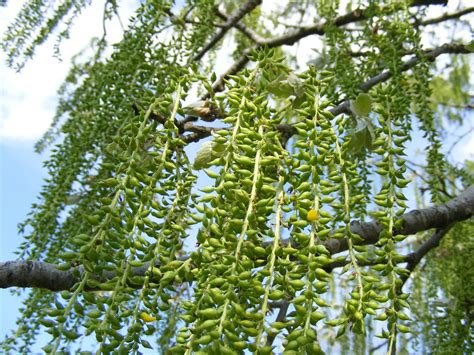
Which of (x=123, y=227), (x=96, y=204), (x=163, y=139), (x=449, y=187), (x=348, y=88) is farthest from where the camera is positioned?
(x=449, y=187)

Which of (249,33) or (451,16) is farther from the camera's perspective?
(249,33)

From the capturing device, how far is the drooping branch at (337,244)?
1.08 meters

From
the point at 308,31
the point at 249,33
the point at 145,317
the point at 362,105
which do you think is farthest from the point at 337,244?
the point at 249,33

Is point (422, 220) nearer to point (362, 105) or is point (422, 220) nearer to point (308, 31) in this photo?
point (362, 105)

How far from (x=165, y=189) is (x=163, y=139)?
0.38ft

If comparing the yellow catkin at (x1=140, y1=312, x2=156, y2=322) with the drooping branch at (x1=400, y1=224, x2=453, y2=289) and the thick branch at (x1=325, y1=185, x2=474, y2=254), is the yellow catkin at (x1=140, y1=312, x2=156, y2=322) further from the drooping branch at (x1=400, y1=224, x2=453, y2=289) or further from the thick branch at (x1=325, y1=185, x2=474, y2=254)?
the drooping branch at (x1=400, y1=224, x2=453, y2=289)

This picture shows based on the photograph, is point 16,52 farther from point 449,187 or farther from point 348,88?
point 449,187

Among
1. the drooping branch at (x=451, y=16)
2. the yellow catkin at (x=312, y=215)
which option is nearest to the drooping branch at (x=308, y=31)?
the drooping branch at (x=451, y=16)

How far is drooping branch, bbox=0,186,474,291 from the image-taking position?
108 cm

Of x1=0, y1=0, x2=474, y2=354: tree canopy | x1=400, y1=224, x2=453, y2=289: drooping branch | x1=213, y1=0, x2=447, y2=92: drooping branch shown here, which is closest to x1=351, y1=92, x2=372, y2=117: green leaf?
x1=0, y1=0, x2=474, y2=354: tree canopy

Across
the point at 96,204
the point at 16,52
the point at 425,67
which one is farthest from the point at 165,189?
the point at 16,52

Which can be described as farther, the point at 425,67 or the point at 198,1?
the point at 198,1

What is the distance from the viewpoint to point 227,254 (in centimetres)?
78

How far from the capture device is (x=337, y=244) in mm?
1247
